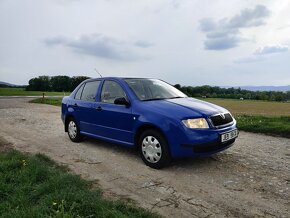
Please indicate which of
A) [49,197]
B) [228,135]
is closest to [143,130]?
[228,135]

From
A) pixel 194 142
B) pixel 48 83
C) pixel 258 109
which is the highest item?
pixel 48 83

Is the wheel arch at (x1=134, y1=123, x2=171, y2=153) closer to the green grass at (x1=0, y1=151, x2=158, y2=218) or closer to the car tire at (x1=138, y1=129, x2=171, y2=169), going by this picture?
the car tire at (x1=138, y1=129, x2=171, y2=169)

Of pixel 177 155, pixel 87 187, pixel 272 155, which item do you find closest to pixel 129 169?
pixel 177 155

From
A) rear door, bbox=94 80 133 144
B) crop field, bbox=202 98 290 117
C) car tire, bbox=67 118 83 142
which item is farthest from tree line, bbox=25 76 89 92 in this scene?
rear door, bbox=94 80 133 144

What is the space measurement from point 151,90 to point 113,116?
95 centimetres

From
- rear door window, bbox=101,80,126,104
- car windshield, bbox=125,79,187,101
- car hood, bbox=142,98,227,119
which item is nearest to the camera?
car hood, bbox=142,98,227,119

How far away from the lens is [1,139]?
27.1ft

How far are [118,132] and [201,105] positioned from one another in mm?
1735

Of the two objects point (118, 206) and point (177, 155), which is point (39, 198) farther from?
point (177, 155)

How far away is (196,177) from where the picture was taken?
16.8 ft

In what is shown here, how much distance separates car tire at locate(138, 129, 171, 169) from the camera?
211 inches

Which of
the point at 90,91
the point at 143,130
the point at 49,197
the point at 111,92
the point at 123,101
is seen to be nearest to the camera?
the point at 49,197

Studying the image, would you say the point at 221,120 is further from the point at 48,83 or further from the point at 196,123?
the point at 48,83

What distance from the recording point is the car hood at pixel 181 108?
531 centimetres
